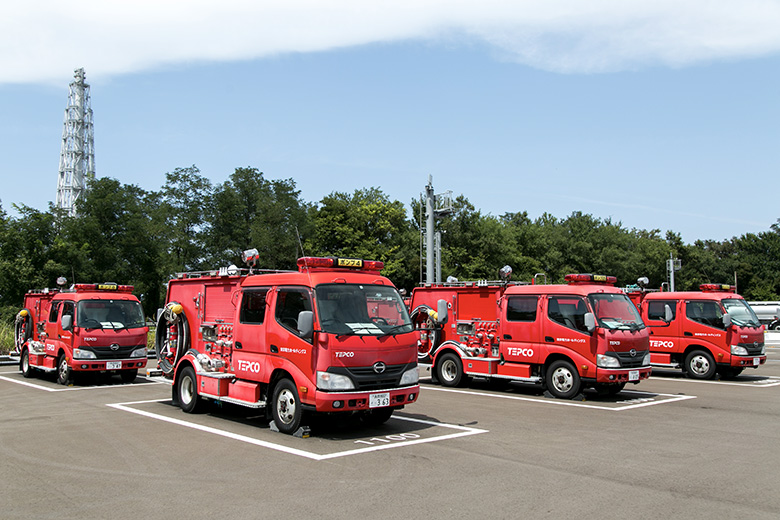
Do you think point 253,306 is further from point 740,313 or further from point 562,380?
point 740,313

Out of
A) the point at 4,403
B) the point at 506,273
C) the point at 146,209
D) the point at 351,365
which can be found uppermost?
the point at 146,209

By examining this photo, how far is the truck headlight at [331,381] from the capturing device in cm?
930

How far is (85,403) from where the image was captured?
1387 cm

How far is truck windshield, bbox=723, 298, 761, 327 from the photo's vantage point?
18.3 metres

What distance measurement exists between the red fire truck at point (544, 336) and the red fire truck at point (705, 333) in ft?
12.2

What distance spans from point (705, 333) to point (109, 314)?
1682cm

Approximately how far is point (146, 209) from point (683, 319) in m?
51.1

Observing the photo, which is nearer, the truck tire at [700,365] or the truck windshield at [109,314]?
the truck windshield at [109,314]

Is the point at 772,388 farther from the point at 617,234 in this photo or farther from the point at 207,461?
the point at 617,234

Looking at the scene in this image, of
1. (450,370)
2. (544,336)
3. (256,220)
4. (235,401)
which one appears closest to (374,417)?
(235,401)

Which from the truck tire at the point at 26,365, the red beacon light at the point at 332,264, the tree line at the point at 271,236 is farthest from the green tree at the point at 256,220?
the red beacon light at the point at 332,264

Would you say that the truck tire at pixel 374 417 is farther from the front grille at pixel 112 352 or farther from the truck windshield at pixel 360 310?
the front grille at pixel 112 352

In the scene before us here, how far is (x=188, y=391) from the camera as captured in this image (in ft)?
41.1

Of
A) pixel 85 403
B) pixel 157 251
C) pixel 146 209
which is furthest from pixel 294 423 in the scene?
pixel 146 209
